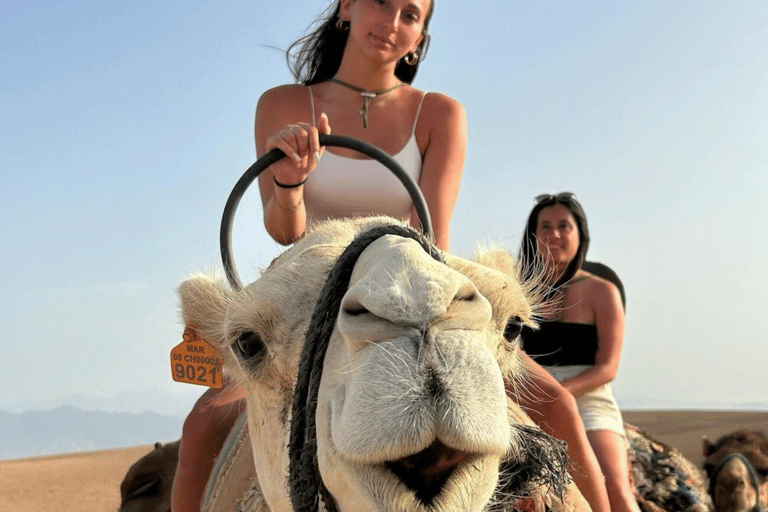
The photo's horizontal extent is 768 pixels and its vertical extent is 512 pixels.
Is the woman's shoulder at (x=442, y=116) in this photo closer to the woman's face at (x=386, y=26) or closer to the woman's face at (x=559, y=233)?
the woman's face at (x=386, y=26)

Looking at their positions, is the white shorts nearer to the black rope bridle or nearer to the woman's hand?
the woman's hand

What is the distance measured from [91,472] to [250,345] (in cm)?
2487

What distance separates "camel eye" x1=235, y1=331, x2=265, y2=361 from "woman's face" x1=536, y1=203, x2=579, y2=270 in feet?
11.6

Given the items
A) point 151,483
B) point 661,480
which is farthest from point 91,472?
point 661,480

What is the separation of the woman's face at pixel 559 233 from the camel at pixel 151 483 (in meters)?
4.04

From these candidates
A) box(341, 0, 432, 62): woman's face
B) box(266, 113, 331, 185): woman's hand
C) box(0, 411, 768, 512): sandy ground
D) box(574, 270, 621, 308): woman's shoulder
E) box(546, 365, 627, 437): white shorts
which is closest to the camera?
box(266, 113, 331, 185): woman's hand

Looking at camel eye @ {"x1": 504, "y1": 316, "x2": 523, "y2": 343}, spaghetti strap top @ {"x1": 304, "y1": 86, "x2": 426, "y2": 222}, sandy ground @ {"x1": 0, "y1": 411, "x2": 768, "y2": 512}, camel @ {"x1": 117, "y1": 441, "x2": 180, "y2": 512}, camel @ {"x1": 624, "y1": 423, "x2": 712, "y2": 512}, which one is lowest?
sandy ground @ {"x1": 0, "y1": 411, "x2": 768, "y2": 512}

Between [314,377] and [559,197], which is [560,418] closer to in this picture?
[314,377]

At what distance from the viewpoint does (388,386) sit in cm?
183

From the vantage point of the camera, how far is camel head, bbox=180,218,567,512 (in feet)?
6.00

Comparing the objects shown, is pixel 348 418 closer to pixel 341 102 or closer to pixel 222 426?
pixel 222 426

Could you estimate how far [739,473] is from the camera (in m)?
8.67

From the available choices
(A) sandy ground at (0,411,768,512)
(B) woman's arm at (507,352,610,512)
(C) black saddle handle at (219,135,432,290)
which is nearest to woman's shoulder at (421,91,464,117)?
(C) black saddle handle at (219,135,432,290)

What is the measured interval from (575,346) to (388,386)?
398 cm
